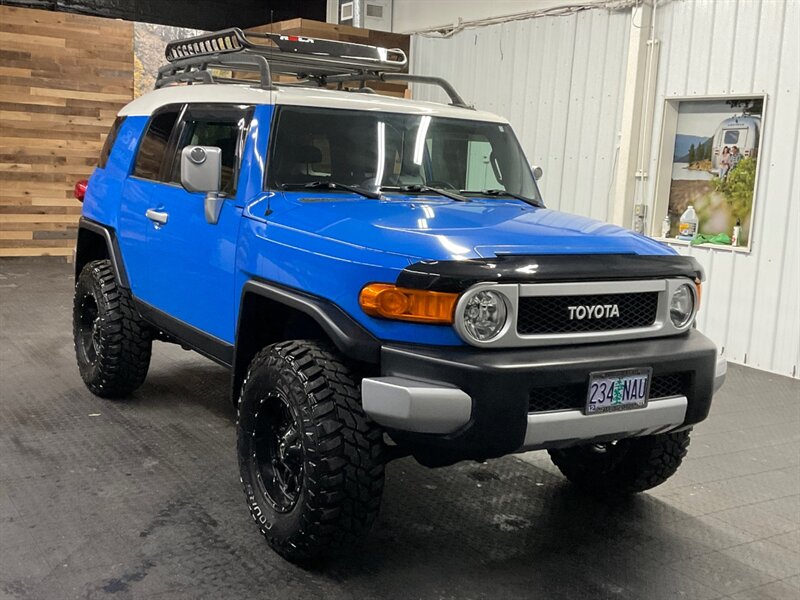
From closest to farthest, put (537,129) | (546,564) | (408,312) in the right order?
(408,312) < (546,564) < (537,129)

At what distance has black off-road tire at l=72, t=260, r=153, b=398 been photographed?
16.2ft

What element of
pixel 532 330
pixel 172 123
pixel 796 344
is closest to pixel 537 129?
pixel 796 344

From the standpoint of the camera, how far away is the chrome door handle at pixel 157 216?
436 centimetres

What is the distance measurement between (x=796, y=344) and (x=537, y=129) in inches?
135

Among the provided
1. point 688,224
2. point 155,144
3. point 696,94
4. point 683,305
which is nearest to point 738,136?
point 696,94

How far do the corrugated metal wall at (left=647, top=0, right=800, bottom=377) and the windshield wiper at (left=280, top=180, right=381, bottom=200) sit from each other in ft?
14.4

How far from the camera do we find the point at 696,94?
23.9 feet

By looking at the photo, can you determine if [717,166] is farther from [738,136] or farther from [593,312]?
[593,312]

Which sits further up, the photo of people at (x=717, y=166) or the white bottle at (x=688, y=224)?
the photo of people at (x=717, y=166)

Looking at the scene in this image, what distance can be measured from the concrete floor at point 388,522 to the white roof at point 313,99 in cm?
183

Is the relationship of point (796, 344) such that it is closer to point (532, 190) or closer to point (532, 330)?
point (532, 190)

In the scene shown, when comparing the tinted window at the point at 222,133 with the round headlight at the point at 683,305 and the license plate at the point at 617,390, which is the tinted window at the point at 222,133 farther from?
the round headlight at the point at 683,305

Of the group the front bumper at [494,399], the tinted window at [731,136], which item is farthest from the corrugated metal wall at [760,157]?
the front bumper at [494,399]

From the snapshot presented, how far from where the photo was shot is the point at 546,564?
3.35m
